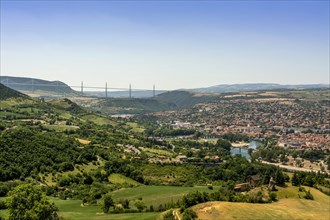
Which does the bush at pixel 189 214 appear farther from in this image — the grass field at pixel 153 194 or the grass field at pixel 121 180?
the grass field at pixel 121 180

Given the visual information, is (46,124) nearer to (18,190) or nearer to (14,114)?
(14,114)

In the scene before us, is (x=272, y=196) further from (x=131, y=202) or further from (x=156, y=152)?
(x=156, y=152)

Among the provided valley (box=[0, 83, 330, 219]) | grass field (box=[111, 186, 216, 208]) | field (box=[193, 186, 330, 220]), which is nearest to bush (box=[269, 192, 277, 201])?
valley (box=[0, 83, 330, 219])

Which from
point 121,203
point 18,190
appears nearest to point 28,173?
point 121,203

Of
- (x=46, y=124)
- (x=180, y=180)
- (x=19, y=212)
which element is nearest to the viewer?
(x=19, y=212)

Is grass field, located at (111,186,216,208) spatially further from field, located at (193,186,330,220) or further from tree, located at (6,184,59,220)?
tree, located at (6,184,59,220)

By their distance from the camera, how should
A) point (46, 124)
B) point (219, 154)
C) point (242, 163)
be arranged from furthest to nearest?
point (46, 124), point (219, 154), point (242, 163)

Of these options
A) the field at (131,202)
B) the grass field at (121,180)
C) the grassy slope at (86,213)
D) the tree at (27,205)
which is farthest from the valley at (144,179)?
the tree at (27,205)

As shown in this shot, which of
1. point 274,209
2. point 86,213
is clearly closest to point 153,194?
point 86,213
